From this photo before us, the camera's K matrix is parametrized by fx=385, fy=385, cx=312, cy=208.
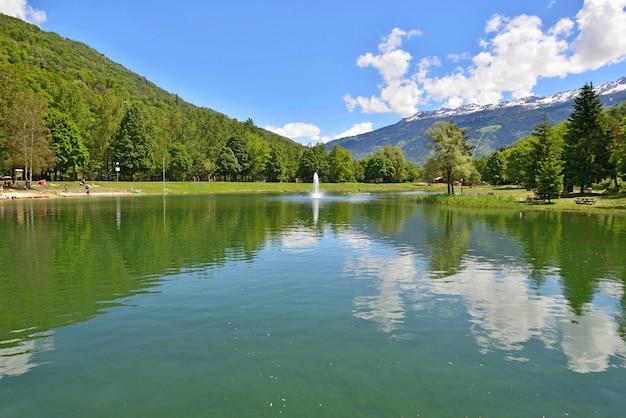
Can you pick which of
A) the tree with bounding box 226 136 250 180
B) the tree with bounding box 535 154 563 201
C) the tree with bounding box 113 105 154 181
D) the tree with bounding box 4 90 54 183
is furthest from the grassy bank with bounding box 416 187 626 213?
the tree with bounding box 226 136 250 180

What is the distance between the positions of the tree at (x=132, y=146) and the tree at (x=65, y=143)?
32.7 ft

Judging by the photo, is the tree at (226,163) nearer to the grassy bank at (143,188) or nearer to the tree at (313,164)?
the grassy bank at (143,188)

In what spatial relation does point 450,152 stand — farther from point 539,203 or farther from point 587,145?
point 587,145

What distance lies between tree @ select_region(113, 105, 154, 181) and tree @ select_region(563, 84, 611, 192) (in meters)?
112

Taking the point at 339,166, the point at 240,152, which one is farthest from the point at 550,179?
the point at 339,166

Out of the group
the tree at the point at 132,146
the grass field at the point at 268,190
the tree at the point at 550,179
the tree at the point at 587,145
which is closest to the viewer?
the grass field at the point at 268,190

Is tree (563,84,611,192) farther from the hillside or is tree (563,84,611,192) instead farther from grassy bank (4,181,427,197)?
the hillside

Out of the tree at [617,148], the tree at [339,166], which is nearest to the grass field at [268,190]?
the tree at [617,148]

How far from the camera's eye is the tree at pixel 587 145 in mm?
72938

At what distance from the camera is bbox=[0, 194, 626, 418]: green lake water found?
8.30 metres

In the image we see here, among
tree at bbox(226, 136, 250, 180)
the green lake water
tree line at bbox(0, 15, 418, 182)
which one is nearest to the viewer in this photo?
the green lake water

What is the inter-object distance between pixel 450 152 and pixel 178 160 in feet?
315

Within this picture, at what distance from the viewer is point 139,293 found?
52.9 ft

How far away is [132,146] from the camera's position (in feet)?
383
